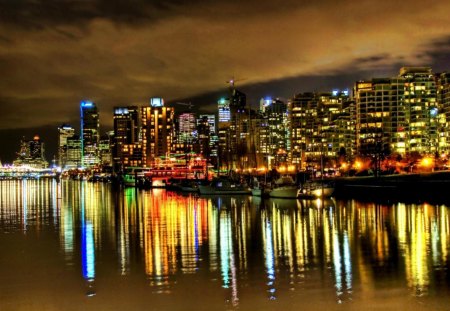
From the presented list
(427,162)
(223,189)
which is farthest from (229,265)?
(427,162)

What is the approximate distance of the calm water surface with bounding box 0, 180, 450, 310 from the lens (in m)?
15.0

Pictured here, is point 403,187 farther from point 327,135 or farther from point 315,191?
point 327,135

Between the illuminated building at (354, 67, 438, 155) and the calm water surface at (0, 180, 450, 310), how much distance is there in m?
124

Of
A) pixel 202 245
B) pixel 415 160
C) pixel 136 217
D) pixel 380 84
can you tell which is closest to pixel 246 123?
pixel 380 84

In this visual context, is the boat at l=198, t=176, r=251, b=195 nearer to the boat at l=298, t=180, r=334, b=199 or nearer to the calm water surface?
the boat at l=298, t=180, r=334, b=199

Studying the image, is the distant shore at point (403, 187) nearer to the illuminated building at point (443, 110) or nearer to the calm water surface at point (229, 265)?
the calm water surface at point (229, 265)

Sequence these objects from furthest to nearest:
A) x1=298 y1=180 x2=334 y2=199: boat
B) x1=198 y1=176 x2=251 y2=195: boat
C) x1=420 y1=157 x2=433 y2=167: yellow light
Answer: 1. x1=420 y1=157 x2=433 y2=167: yellow light
2. x1=198 y1=176 x2=251 y2=195: boat
3. x1=298 y1=180 x2=334 y2=199: boat

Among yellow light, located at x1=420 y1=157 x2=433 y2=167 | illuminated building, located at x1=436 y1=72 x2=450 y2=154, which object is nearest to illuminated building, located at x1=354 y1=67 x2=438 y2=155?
illuminated building, located at x1=436 y1=72 x2=450 y2=154

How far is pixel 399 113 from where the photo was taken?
159 meters

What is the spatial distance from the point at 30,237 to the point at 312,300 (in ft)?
61.5

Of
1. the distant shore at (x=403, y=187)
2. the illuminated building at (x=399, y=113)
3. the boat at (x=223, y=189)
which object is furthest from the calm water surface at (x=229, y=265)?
the illuminated building at (x=399, y=113)

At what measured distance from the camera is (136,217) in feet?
132

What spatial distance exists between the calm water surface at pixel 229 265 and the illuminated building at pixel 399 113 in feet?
408

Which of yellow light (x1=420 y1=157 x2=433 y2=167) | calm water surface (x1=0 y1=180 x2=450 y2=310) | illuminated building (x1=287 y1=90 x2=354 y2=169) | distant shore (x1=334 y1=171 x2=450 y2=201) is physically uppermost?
illuminated building (x1=287 y1=90 x2=354 y2=169)
